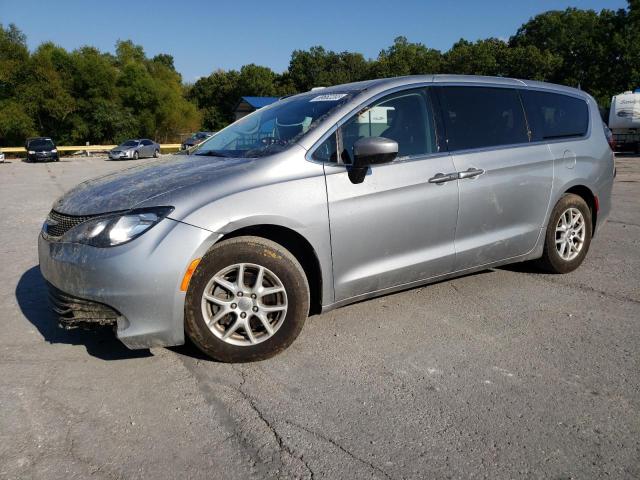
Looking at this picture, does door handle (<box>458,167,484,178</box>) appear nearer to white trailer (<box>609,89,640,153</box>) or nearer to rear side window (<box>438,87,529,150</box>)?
rear side window (<box>438,87,529,150</box>)

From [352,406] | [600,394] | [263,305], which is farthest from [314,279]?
[600,394]

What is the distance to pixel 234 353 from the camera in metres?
3.08

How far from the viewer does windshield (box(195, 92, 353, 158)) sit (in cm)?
350

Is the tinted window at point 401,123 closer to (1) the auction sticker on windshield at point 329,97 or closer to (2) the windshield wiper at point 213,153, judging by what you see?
(1) the auction sticker on windshield at point 329,97

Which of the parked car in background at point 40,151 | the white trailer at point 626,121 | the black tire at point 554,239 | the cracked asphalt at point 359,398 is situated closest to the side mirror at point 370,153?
the cracked asphalt at point 359,398

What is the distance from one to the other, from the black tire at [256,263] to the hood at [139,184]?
1.54 ft

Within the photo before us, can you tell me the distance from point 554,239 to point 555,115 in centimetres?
110

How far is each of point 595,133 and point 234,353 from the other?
3.95 meters

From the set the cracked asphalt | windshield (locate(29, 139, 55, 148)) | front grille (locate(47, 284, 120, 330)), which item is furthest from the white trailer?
Result: windshield (locate(29, 139, 55, 148))

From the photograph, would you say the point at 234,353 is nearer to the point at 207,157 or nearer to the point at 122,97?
the point at 207,157

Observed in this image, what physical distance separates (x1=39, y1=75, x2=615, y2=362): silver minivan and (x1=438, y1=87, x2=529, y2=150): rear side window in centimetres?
1

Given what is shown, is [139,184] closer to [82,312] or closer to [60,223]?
[60,223]

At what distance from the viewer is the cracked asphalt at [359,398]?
7.29 ft

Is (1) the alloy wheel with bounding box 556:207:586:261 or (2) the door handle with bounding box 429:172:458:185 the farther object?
(1) the alloy wheel with bounding box 556:207:586:261
